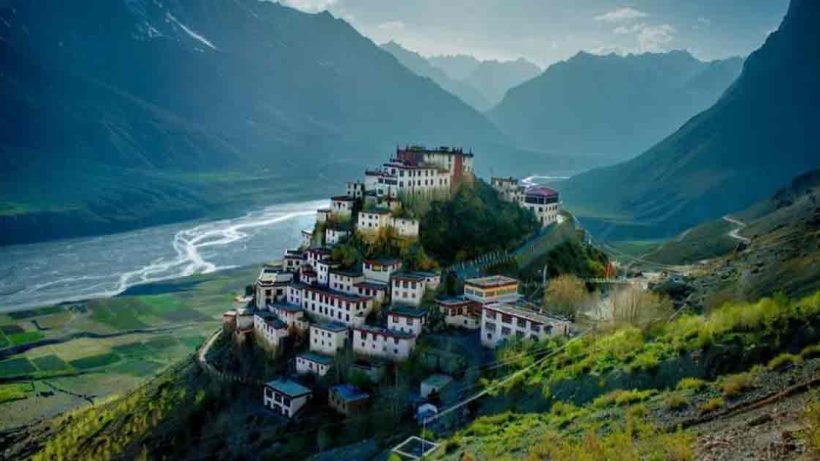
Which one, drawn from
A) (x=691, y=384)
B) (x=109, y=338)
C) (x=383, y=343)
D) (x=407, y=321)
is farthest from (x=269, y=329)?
(x=109, y=338)

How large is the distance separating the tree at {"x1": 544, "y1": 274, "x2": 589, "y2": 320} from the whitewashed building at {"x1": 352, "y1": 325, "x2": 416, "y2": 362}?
10770mm

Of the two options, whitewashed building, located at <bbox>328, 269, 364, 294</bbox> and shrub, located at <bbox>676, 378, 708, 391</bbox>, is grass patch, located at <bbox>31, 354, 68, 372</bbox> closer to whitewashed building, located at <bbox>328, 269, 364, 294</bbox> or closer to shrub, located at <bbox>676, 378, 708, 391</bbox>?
whitewashed building, located at <bbox>328, 269, 364, 294</bbox>

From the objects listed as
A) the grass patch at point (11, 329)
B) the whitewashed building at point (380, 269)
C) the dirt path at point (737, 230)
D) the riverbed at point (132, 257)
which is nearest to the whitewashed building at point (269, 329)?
the whitewashed building at point (380, 269)

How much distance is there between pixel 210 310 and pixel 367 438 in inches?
2444

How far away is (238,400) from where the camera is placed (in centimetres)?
5491

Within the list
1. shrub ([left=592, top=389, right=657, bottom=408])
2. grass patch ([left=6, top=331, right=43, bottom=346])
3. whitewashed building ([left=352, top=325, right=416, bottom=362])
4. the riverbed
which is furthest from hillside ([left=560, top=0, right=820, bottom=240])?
shrub ([left=592, top=389, right=657, bottom=408])

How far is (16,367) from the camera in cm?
7938

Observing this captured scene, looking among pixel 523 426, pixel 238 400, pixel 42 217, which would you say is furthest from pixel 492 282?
pixel 42 217

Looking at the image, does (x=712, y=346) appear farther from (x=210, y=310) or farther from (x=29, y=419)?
(x=210, y=310)

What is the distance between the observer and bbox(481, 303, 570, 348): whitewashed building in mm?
46688

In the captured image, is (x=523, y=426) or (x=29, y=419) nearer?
(x=523, y=426)

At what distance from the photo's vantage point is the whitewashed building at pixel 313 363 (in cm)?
5253

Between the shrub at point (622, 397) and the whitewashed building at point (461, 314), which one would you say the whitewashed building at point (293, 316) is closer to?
the whitewashed building at point (461, 314)

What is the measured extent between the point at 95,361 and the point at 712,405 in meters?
73.2
